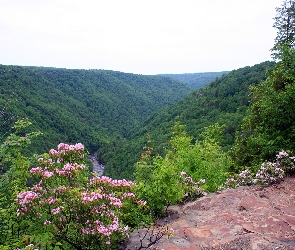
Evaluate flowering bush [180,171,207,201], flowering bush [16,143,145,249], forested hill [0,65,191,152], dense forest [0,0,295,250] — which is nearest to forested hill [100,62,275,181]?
forested hill [0,65,191,152]

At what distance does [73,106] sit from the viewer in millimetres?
150000

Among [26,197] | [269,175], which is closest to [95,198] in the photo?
[26,197]

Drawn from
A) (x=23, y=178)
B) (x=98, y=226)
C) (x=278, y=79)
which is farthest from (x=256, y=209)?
(x=278, y=79)

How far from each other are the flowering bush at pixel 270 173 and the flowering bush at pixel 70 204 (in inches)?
190

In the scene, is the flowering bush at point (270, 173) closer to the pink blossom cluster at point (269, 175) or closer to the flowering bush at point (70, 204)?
the pink blossom cluster at point (269, 175)

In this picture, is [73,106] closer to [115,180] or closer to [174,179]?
[174,179]

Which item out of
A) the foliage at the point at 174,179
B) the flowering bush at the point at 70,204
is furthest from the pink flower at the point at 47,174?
the foliage at the point at 174,179

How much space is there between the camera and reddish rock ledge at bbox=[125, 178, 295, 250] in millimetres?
5211

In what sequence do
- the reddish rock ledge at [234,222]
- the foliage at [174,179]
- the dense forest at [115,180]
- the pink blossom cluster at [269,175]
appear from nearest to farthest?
the dense forest at [115,180], the reddish rock ledge at [234,222], the foliage at [174,179], the pink blossom cluster at [269,175]

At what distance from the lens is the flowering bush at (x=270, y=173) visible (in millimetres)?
8289

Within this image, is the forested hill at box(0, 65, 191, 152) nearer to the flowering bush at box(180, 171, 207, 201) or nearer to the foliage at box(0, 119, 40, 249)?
the flowering bush at box(180, 171, 207, 201)

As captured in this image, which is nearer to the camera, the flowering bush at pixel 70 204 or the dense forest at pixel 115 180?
the flowering bush at pixel 70 204

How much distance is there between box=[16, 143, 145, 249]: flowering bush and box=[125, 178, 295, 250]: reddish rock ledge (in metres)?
0.90

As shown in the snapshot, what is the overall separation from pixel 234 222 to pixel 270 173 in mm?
2999
